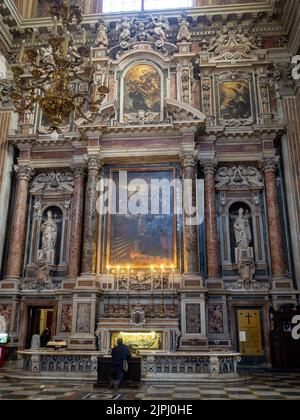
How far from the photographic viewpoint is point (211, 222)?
14.1m

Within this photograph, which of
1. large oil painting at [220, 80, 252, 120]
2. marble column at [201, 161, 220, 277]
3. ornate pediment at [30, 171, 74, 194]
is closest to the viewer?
marble column at [201, 161, 220, 277]

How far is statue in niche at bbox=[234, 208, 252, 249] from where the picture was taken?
46.5ft

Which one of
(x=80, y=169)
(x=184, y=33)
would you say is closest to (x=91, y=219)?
(x=80, y=169)

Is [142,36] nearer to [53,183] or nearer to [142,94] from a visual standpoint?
[142,94]

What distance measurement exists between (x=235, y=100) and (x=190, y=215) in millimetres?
4947

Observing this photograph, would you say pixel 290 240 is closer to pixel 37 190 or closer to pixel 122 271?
pixel 122 271

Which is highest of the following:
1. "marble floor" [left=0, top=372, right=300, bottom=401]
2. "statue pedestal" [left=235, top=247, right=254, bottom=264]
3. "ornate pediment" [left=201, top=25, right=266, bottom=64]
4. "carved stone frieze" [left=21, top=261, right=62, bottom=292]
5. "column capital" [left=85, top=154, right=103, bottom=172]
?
"ornate pediment" [left=201, top=25, right=266, bottom=64]

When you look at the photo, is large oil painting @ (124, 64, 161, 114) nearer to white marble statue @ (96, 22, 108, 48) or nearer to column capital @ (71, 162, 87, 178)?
white marble statue @ (96, 22, 108, 48)

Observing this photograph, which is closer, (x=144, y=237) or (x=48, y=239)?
(x=144, y=237)

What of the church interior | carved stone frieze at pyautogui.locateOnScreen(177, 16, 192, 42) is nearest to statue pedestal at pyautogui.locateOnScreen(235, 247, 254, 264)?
the church interior

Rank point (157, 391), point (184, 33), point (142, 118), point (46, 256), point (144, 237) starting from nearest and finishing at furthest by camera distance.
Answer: point (157, 391) < point (144, 237) < point (46, 256) < point (142, 118) < point (184, 33)

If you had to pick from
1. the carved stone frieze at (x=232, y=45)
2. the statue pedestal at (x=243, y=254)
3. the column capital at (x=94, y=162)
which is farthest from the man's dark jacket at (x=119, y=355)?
the carved stone frieze at (x=232, y=45)

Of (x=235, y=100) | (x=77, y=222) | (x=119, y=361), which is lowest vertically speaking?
(x=119, y=361)

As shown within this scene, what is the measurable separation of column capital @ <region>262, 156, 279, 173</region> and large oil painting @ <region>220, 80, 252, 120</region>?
1959mm
